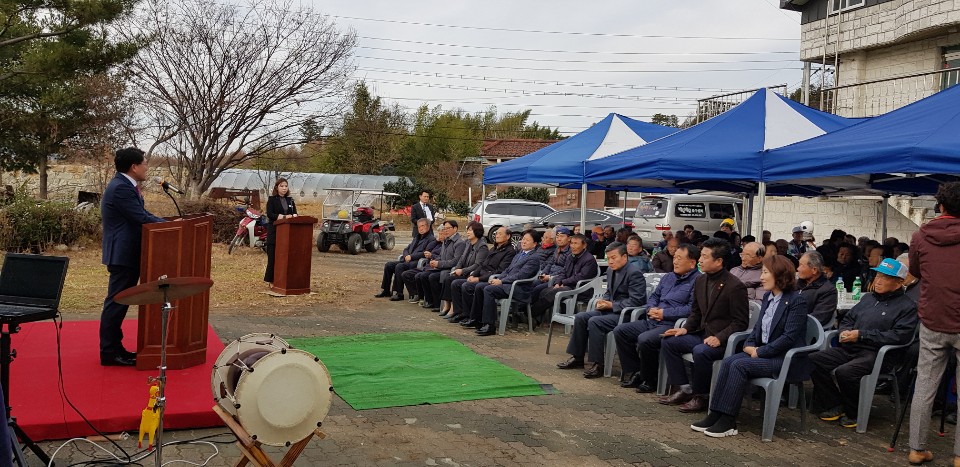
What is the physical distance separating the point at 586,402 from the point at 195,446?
9.62ft

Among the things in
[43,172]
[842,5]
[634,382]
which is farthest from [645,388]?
[43,172]

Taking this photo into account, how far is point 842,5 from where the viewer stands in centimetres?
1994

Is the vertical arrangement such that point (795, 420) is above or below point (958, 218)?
below

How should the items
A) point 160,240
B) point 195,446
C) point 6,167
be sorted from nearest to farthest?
point 195,446 < point 160,240 < point 6,167

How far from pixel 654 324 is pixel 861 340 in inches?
64.2

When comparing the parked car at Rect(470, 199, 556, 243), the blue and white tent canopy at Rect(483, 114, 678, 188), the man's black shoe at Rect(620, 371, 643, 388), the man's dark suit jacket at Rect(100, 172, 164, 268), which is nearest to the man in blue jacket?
the man's black shoe at Rect(620, 371, 643, 388)

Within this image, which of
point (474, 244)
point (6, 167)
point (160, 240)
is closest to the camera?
point (160, 240)

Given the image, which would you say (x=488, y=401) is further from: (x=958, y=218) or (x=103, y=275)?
(x=103, y=275)

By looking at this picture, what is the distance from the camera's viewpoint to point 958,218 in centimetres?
471

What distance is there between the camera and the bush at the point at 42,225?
1498 cm

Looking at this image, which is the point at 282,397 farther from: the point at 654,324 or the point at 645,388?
the point at 654,324

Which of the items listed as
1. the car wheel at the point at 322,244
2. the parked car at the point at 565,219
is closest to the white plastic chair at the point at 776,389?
the car wheel at the point at 322,244

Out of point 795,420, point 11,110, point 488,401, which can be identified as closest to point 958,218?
point 795,420

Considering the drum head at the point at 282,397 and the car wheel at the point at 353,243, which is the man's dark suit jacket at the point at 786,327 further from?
the car wheel at the point at 353,243
